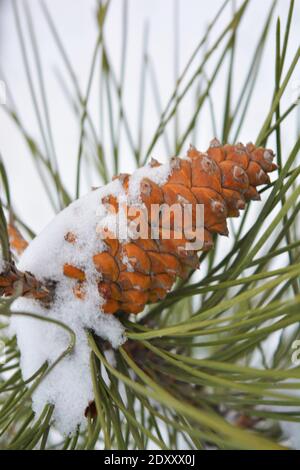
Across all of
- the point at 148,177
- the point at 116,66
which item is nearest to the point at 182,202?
the point at 148,177

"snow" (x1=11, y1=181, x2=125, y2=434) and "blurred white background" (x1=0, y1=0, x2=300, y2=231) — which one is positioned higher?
"blurred white background" (x1=0, y1=0, x2=300, y2=231)

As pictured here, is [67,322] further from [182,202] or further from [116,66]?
[116,66]

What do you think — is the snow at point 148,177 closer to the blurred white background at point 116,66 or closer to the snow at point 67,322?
the snow at point 67,322

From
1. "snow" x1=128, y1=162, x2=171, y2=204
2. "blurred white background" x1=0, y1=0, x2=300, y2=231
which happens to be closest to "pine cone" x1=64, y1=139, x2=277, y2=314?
"snow" x1=128, y1=162, x2=171, y2=204

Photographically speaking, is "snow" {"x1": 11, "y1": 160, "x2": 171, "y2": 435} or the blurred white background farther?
the blurred white background

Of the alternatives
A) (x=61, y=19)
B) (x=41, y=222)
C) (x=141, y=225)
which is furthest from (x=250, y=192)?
(x=61, y=19)

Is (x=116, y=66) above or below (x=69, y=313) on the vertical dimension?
above

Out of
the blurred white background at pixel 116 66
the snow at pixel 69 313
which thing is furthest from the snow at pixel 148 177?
the blurred white background at pixel 116 66

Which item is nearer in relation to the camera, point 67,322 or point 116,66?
point 67,322

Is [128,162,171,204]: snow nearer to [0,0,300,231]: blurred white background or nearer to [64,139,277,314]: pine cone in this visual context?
[64,139,277,314]: pine cone
